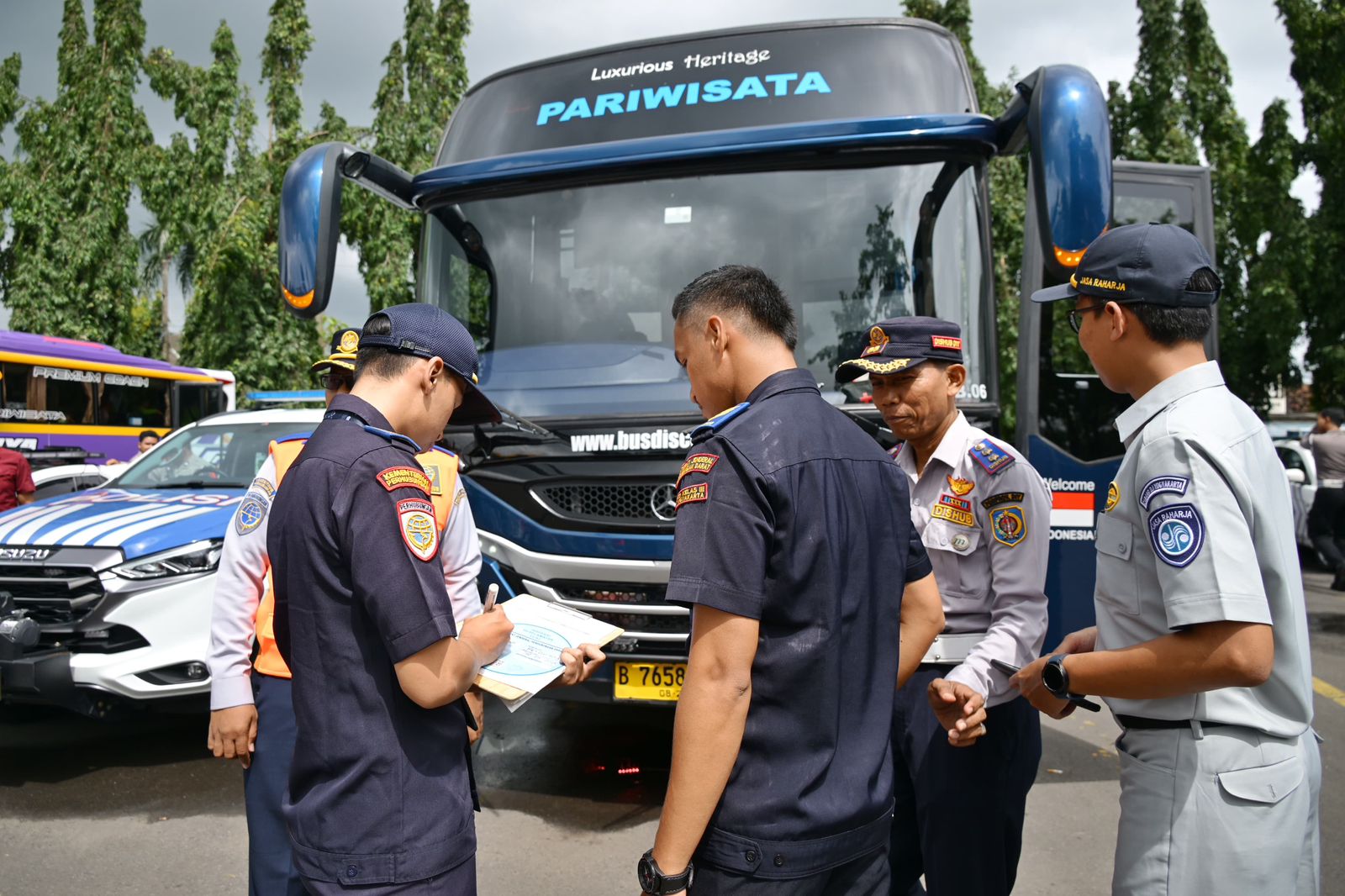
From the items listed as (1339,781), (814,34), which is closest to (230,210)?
(814,34)

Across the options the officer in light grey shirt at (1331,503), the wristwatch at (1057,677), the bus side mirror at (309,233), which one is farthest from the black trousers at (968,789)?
the officer in light grey shirt at (1331,503)

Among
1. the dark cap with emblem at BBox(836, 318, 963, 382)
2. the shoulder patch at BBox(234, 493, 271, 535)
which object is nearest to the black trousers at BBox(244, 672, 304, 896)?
the shoulder patch at BBox(234, 493, 271, 535)

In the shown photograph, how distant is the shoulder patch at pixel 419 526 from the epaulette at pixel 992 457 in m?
1.57

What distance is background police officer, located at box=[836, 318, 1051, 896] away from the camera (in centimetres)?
278

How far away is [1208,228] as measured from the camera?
5793 millimetres

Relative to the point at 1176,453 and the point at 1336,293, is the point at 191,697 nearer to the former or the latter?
the point at 1176,453

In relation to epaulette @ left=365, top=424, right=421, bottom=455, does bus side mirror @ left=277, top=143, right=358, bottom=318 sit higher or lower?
higher

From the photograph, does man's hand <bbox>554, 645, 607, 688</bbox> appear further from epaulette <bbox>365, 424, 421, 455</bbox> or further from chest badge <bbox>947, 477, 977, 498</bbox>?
chest badge <bbox>947, 477, 977, 498</bbox>

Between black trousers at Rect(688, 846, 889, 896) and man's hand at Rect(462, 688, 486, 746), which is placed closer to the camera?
black trousers at Rect(688, 846, 889, 896)

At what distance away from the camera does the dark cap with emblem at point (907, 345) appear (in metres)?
2.99

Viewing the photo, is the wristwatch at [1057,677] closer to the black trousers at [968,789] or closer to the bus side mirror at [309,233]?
the black trousers at [968,789]

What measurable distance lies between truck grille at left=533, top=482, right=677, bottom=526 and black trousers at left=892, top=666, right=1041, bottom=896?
157cm

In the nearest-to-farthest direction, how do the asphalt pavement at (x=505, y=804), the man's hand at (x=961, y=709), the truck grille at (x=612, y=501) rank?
the man's hand at (x=961, y=709)
the asphalt pavement at (x=505, y=804)
the truck grille at (x=612, y=501)

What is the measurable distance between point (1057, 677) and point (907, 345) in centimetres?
121
